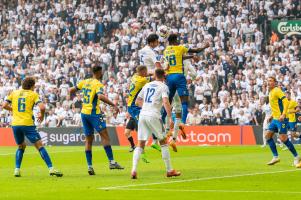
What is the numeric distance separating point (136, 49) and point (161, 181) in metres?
28.8

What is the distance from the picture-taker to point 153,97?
19203 millimetres

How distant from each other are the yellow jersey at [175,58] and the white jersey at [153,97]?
4.64m

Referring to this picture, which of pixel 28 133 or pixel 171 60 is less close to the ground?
pixel 171 60

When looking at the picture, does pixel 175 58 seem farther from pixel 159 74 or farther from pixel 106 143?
pixel 159 74

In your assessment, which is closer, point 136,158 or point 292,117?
point 136,158

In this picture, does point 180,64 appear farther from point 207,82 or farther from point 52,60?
point 52,60

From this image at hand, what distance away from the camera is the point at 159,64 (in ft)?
76.5

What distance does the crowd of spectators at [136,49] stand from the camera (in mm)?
40844

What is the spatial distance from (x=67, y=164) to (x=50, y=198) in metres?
10.0

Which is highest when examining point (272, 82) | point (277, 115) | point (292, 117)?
point (272, 82)

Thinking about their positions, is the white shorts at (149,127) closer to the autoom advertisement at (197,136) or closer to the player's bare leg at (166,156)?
the player's bare leg at (166,156)

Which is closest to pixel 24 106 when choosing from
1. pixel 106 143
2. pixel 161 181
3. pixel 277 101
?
pixel 106 143

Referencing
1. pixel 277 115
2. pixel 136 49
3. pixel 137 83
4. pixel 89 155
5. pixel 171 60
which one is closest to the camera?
pixel 89 155

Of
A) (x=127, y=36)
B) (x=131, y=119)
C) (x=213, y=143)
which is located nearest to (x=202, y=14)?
(x=127, y=36)
